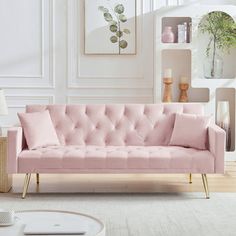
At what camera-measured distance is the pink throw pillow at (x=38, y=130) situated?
5.27m

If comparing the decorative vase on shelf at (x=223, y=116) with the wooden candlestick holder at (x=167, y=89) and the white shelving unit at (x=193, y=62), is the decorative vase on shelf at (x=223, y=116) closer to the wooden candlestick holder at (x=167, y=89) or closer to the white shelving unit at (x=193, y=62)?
the white shelving unit at (x=193, y=62)

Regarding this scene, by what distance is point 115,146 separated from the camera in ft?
18.0

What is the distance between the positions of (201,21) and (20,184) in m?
2.94

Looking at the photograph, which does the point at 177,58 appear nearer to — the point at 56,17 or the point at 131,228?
the point at 56,17

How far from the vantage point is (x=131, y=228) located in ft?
13.2

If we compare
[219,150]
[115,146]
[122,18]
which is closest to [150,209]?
[219,150]

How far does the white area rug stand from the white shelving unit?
6.15 feet

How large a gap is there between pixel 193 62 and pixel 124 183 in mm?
1783

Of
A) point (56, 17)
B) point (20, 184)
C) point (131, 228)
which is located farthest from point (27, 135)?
point (56, 17)

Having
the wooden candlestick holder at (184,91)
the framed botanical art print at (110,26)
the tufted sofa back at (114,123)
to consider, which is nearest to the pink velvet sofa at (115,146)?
the tufted sofa back at (114,123)

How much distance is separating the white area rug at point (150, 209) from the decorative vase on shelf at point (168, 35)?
2.19 meters

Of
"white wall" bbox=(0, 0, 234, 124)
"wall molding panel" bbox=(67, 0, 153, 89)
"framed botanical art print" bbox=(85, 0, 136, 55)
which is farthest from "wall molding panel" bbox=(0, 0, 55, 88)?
"framed botanical art print" bbox=(85, 0, 136, 55)

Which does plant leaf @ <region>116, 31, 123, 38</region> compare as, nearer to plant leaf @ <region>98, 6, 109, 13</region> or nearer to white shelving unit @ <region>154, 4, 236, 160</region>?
plant leaf @ <region>98, 6, 109, 13</region>

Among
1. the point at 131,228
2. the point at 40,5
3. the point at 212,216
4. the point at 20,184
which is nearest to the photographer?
the point at 131,228
